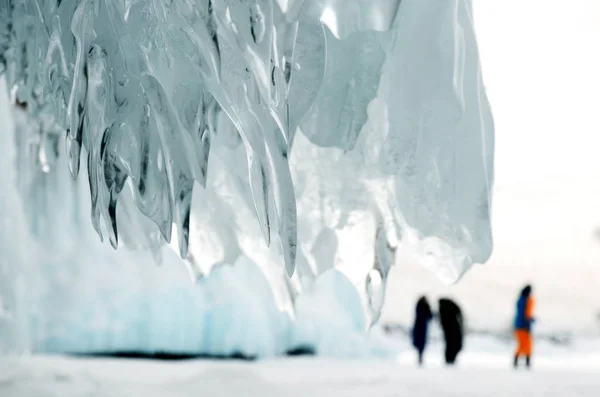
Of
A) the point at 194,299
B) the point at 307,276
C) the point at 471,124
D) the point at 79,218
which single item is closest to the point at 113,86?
the point at 471,124

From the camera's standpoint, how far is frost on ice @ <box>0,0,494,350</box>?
7.89 ft

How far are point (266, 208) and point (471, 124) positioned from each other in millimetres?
898

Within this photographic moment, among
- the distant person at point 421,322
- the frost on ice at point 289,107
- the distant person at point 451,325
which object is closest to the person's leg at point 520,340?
the distant person at point 451,325

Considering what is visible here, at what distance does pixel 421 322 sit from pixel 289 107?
6.45 meters

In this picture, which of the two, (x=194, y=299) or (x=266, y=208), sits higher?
(x=266, y=208)

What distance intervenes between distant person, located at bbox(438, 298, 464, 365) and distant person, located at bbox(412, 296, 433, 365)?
0.32 m

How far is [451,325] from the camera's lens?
8.30 m

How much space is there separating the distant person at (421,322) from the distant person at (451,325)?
12.5 inches

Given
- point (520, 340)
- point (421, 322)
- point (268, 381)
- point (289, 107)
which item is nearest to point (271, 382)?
point (268, 381)

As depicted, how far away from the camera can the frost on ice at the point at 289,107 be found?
2406 mm

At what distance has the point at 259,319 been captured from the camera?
34.3ft

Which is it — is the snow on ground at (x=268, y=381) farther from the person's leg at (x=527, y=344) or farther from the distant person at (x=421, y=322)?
the distant person at (x=421, y=322)

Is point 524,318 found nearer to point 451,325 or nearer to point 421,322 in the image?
point 451,325

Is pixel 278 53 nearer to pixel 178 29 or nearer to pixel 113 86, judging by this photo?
pixel 178 29
